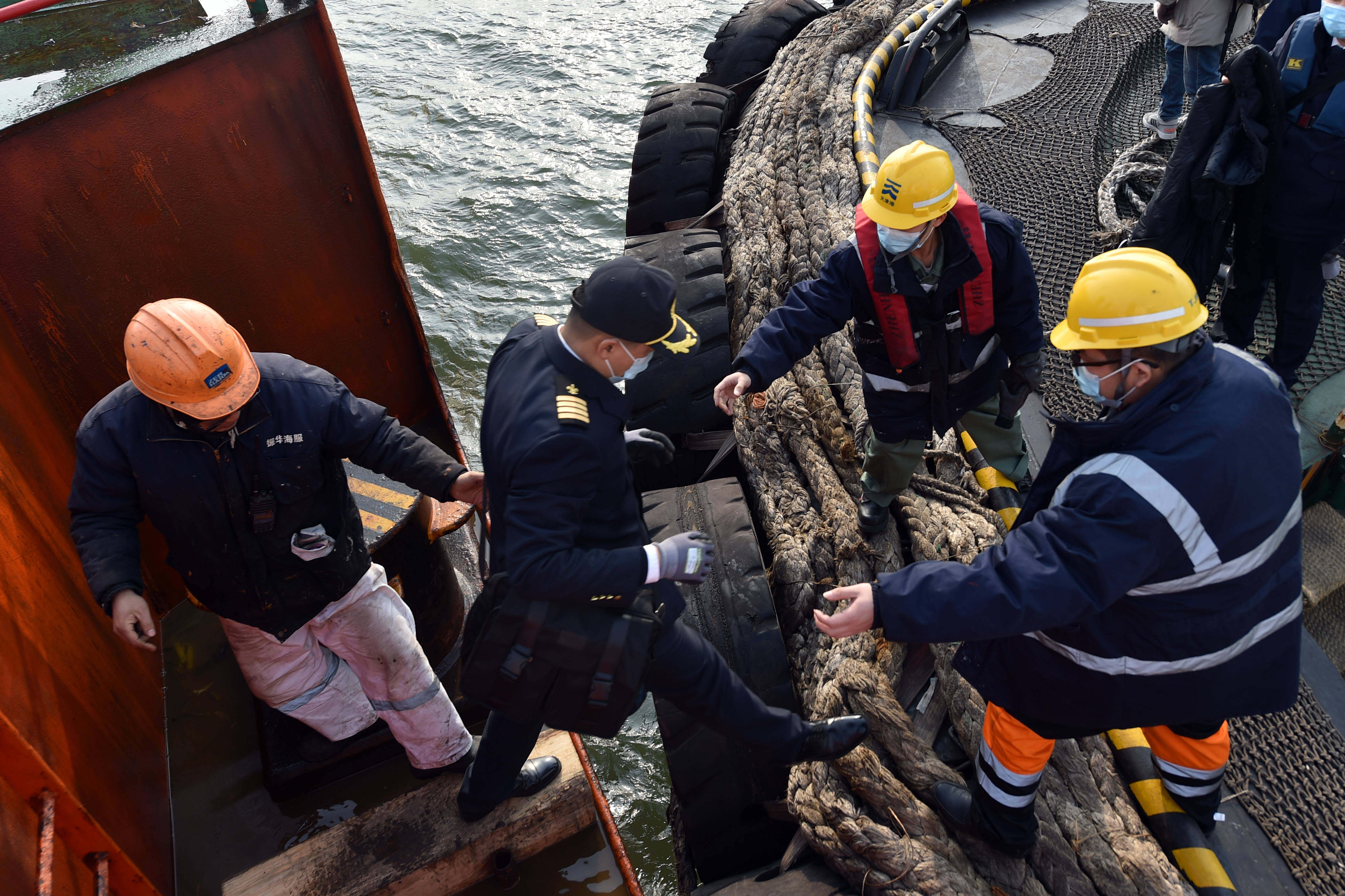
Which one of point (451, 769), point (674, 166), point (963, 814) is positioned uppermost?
point (674, 166)

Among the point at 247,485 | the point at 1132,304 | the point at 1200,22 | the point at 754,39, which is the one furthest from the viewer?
the point at 754,39

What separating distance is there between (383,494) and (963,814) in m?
2.38

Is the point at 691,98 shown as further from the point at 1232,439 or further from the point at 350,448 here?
the point at 1232,439

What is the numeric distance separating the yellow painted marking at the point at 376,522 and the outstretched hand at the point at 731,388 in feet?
4.41

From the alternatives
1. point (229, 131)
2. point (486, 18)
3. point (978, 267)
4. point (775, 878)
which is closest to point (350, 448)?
point (229, 131)

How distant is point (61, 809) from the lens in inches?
84.4

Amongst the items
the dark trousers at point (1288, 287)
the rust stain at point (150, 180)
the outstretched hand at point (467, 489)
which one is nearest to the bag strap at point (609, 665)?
the outstretched hand at point (467, 489)

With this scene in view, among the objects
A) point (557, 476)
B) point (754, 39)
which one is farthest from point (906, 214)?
point (754, 39)

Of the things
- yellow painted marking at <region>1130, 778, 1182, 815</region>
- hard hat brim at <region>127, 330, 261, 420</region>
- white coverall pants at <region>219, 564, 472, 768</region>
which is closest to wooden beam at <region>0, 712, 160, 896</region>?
white coverall pants at <region>219, 564, 472, 768</region>

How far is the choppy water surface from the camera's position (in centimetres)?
667

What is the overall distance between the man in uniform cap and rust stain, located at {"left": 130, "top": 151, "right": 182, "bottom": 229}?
160 cm

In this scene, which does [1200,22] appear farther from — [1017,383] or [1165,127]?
[1017,383]

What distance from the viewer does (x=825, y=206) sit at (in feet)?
13.9

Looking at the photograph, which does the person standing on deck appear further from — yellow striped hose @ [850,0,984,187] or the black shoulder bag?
the black shoulder bag
